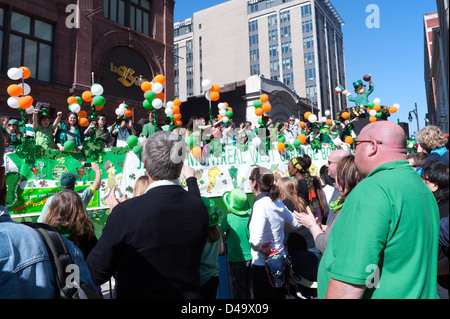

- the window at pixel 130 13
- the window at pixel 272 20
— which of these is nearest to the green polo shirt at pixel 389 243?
the window at pixel 130 13

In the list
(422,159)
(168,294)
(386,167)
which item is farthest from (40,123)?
(422,159)

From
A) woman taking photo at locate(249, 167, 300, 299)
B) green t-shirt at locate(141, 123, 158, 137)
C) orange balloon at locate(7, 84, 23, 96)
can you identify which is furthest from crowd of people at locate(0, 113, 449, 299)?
green t-shirt at locate(141, 123, 158, 137)

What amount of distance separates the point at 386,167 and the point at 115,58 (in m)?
14.9

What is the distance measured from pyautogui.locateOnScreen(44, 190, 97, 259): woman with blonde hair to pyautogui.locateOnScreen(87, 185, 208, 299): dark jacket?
1.05 metres

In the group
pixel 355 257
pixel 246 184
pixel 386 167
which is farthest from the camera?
pixel 246 184

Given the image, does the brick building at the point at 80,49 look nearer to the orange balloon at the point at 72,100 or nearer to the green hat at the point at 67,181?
the orange balloon at the point at 72,100

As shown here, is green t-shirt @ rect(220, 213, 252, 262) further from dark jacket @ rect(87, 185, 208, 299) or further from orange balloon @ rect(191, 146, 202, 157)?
orange balloon @ rect(191, 146, 202, 157)

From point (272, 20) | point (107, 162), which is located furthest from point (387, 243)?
point (272, 20)

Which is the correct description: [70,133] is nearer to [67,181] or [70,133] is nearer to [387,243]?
[67,181]

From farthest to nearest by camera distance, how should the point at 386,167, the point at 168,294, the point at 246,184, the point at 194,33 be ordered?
the point at 194,33, the point at 246,184, the point at 168,294, the point at 386,167

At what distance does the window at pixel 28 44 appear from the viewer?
11.1 m

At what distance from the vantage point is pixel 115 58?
14203 millimetres
